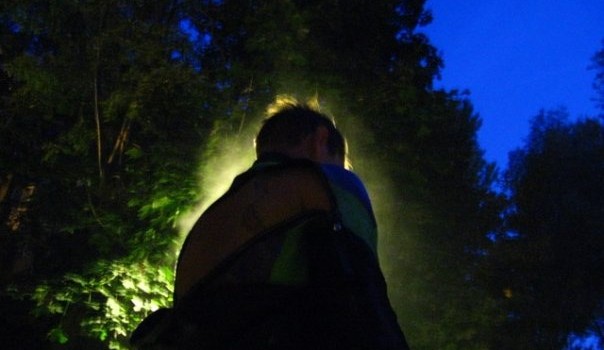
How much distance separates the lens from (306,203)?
1235 millimetres

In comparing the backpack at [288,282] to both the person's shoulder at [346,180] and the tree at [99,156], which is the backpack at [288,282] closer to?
the person's shoulder at [346,180]

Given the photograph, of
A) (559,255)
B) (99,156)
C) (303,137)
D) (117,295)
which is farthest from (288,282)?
(559,255)

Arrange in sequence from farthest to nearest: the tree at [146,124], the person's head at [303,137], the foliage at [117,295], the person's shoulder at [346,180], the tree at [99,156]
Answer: the tree at [146,124]
the tree at [99,156]
the foliage at [117,295]
the person's head at [303,137]
the person's shoulder at [346,180]

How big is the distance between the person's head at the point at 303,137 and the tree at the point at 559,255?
56.2 ft

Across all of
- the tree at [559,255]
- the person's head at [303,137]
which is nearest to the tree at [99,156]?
the person's head at [303,137]

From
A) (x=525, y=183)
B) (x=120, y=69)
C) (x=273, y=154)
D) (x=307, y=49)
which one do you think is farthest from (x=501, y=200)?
(x=273, y=154)

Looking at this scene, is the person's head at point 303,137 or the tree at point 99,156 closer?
the person's head at point 303,137

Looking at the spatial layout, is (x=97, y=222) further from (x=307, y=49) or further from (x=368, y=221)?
(x=368, y=221)

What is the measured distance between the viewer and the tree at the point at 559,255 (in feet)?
64.2

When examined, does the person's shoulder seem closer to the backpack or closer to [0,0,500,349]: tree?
the backpack

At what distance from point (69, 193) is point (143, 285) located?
210cm

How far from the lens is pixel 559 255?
20.6 m

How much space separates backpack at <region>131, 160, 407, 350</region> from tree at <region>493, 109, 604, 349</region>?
57.1ft

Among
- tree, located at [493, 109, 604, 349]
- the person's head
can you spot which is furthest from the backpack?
tree, located at [493, 109, 604, 349]
